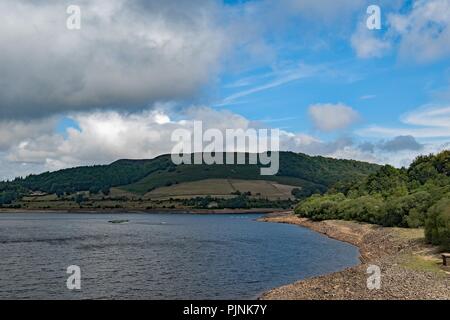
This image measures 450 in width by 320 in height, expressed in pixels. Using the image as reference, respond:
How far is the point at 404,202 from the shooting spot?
4139 inches

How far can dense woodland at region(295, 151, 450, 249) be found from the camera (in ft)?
227

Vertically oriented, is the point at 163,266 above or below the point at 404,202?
below

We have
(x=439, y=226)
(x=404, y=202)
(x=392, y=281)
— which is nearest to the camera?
(x=392, y=281)

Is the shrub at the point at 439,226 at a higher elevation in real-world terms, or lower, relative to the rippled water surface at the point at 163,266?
higher

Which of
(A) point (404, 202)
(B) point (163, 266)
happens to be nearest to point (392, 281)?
(B) point (163, 266)

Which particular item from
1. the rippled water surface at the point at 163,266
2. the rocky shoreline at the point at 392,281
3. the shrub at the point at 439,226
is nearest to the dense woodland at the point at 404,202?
the shrub at the point at 439,226

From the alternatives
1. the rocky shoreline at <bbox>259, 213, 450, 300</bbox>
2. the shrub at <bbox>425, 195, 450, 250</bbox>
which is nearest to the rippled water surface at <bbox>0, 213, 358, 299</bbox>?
the rocky shoreline at <bbox>259, 213, 450, 300</bbox>

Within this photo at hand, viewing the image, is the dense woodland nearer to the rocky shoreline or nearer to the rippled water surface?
the rocky shoreline

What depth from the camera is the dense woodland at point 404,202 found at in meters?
69.2

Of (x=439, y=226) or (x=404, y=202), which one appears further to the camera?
(x=404, y=202)

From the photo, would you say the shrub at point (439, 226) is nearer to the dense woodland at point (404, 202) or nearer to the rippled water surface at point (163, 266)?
the dense woodland at point (404, 202)

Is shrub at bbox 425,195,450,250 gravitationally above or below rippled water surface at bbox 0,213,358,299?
above

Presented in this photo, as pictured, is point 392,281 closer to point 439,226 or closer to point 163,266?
point 439,226
